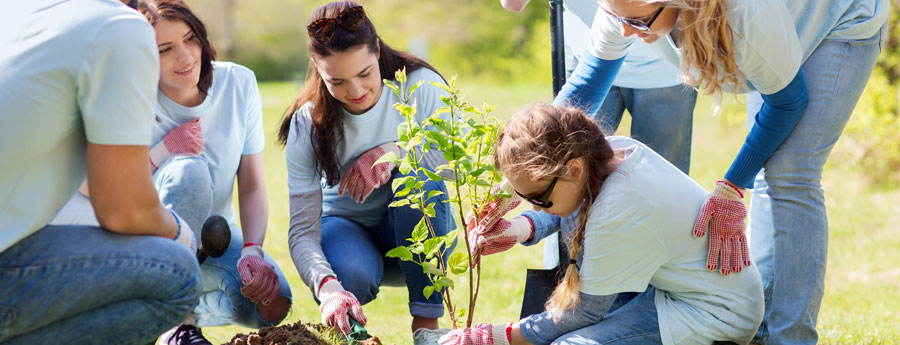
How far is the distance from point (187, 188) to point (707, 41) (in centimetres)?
166

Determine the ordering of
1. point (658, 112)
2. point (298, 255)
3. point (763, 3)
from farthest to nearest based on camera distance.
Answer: point (658, 112)
point (298, 255)
point (763, 3)

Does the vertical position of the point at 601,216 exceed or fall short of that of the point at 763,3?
it falls short

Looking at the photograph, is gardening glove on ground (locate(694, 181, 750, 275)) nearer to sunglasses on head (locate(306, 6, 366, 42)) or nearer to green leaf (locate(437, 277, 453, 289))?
green leaf (locate(437, 277, 453, 289))

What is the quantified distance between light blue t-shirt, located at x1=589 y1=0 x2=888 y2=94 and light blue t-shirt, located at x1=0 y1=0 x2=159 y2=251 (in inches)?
55.4

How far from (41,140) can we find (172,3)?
1086mm

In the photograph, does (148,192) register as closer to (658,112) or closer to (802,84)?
(802,84)

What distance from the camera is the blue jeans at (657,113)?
3295 mm

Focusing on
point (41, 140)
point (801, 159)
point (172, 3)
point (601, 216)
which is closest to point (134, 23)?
point (41, 140)

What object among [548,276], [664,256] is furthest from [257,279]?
[664,256]

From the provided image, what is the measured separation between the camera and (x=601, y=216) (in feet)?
7.39

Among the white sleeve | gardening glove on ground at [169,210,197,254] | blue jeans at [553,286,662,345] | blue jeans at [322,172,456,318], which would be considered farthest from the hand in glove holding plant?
the white sleeve

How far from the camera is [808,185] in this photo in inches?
94.7

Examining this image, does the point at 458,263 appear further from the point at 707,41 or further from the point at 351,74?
the point at 707,41

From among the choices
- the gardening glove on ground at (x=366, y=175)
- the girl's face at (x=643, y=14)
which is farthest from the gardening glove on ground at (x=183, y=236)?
the girl's face at (x=643, y=14)
